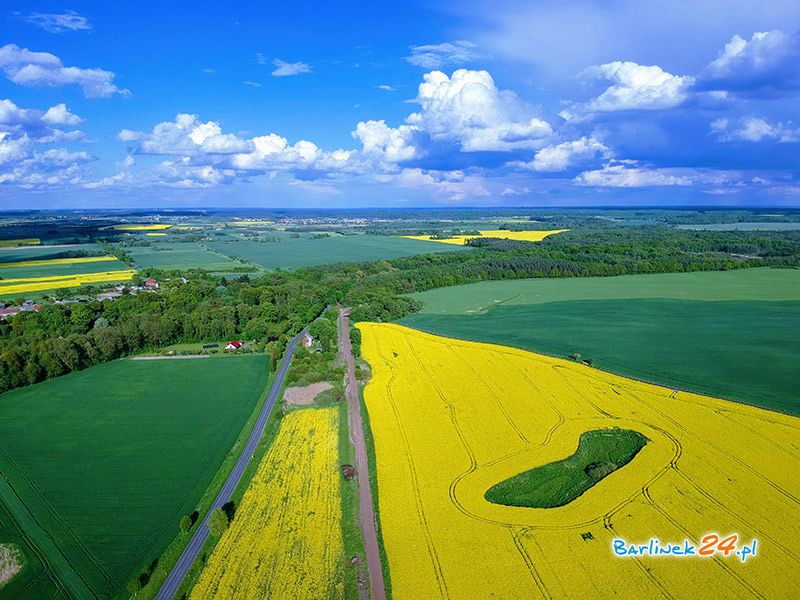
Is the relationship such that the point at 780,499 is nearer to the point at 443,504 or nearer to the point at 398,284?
the point at 443,504

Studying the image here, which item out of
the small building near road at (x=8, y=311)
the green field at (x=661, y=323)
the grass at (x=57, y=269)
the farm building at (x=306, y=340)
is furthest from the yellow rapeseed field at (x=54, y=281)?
the green field at (x=661, y=323)

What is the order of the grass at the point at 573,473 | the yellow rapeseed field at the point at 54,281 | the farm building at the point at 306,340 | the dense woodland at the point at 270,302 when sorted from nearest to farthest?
the grass at the point at 573,473 < the dense woodland at the point at 270,302 < the farm building at the point at 306,340 < the yellow rapeseed field at the point at 54,281

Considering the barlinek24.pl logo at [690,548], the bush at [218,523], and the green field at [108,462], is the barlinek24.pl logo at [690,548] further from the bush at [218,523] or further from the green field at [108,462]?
the green field at [108,462]

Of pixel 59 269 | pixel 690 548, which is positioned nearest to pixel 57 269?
pixel 59 269

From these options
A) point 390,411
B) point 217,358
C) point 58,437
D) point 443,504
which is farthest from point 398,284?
point 443,504

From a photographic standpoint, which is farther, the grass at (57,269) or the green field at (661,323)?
the grass at (57,269)
